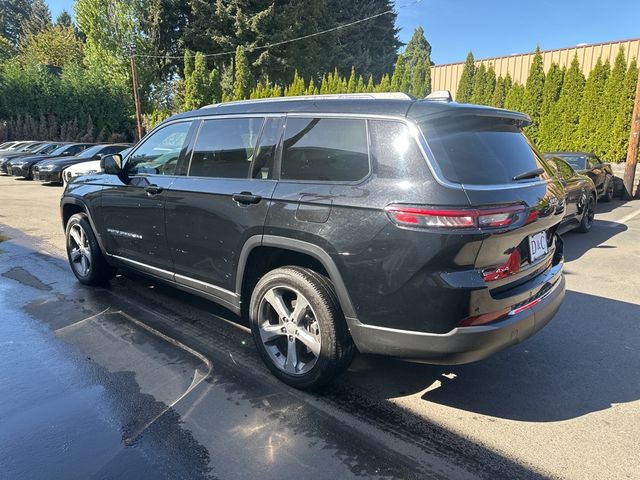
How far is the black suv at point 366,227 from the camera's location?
2547 mm

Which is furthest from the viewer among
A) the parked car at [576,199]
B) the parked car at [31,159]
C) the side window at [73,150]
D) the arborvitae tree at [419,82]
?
the arborvitae tree at [419,82]

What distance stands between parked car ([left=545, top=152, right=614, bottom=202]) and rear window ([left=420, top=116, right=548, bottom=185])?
27.5 ft

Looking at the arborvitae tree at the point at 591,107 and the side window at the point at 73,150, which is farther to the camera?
the side window at the point at 73,150

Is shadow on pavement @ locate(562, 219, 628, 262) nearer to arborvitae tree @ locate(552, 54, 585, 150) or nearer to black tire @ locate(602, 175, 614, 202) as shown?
black tire @ locate(602, 175, 614, 202)

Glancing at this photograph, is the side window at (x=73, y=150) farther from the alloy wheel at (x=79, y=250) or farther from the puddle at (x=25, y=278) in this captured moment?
the alloy wheel at (x=79, y=250)

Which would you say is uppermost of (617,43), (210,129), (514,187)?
(617,43)

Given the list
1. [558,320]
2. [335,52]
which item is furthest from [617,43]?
[335,52]

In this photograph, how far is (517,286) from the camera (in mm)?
2818

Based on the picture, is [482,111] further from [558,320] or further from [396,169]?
[558,320]

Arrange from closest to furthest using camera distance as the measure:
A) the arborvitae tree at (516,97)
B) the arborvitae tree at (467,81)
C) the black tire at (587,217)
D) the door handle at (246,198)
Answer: the door handle at (246,198) < the black tire at (587,217) < the arborvitae tree at (516,97) < the arborvitae tree at (467,81)

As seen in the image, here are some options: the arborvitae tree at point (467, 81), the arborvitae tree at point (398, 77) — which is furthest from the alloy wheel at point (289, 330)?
the arborvitae tree at point (467, 81)

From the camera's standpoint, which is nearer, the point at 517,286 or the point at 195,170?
the point at 517,286

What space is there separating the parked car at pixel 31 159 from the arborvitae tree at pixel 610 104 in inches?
772

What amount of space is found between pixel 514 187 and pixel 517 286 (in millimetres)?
593
